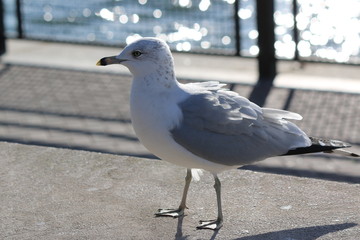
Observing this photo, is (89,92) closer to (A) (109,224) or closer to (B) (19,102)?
(B) (19,102)

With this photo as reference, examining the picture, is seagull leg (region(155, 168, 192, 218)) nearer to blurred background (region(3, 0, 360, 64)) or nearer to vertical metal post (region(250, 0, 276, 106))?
vertical metal post (region(250, 0, 276, 106))

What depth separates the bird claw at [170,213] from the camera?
20.2 ft

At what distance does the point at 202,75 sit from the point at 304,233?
3933 mm

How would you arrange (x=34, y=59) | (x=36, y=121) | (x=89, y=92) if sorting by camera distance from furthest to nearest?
(x=34, y=59) < (x=89, y=92) < (x=36, y=121)

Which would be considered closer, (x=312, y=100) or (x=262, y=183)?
(x=262, y=183)

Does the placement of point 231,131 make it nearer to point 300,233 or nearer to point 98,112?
point 300,233

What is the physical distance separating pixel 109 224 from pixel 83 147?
1.83 metres

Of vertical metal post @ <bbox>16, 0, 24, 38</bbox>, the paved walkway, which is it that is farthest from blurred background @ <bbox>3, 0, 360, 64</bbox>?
the paved walkway

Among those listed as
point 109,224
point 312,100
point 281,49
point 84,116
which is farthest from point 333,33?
point 109,224

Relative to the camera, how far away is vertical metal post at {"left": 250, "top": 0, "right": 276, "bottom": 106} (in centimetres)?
940

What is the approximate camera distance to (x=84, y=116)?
8492 mm

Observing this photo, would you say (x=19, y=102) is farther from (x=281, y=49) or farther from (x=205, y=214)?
(x=281, y=49)

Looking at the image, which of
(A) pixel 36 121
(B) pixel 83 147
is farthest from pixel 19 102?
(B) pixel 83 147

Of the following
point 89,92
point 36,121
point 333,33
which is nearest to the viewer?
point 36,121
